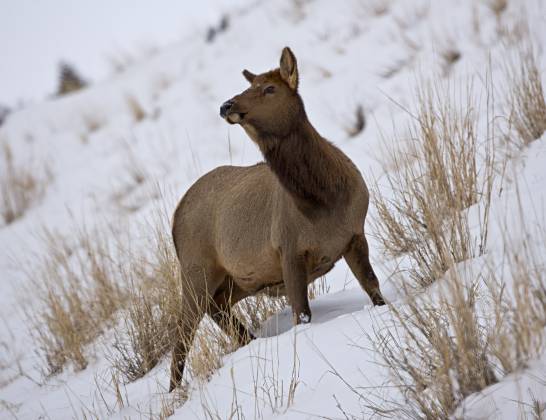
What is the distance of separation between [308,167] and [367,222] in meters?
1.44

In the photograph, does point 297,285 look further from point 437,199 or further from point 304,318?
point 437,199

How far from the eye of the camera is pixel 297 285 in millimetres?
3754

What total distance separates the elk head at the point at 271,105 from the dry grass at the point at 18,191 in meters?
9.38

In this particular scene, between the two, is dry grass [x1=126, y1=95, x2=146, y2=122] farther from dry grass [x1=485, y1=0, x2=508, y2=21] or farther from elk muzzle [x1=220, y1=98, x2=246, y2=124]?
elk muzzle [x1=220, y1=98, x2=246, y2=124]

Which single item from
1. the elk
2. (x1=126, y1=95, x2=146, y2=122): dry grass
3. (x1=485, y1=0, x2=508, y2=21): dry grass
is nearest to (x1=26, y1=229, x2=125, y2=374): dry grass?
the elk

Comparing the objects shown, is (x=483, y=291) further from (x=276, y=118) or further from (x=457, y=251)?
(x=276, y=118)

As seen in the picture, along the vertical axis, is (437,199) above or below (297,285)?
above

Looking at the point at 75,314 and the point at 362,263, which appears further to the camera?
the point at 75,314

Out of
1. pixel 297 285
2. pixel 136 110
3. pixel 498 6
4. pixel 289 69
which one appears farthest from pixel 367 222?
pixel 136 110

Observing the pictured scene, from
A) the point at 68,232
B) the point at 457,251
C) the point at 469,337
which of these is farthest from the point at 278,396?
the point at 68,232

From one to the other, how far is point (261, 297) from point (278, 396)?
1.94 m

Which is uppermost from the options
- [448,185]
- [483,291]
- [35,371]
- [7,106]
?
[7,106]

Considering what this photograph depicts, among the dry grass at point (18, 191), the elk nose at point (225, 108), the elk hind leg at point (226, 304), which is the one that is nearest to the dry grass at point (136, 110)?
the dry grass at point (18, 191)

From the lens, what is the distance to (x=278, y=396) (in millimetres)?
2957
